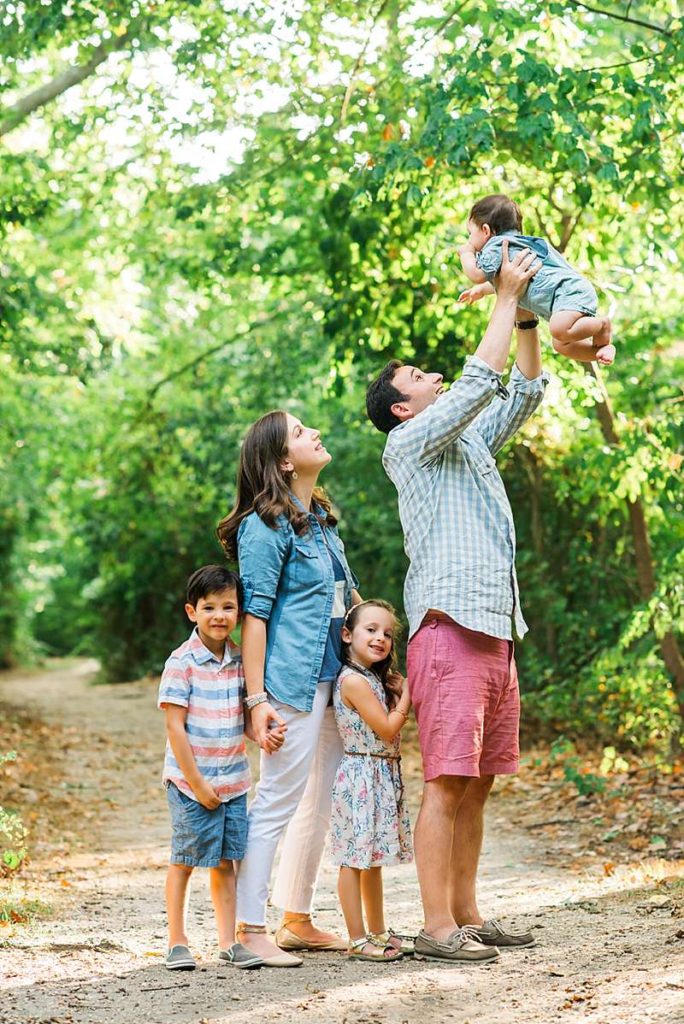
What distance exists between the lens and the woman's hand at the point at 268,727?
404 centimetres

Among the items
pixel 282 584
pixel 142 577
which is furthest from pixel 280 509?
pixel 142 577

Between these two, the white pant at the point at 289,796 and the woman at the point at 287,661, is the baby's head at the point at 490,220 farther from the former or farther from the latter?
the white pant at the point at 289,796

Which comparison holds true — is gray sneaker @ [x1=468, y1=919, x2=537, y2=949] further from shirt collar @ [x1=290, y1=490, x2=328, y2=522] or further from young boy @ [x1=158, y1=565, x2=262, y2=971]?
shirt collar @ [x1=290, y1=490, x2=328, y2=522]

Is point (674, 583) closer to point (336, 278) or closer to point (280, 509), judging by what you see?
point (336, 278)

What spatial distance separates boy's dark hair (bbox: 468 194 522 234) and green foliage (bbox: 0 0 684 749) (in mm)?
1478

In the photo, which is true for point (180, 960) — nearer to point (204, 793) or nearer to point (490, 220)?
point (204, 793)

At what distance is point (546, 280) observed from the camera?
3943mm

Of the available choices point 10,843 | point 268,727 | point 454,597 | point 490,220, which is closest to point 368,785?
point 268,727

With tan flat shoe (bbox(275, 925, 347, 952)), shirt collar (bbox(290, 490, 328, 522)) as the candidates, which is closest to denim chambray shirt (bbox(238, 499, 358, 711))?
shirt collar (bbox(290, 490, 328, 522))

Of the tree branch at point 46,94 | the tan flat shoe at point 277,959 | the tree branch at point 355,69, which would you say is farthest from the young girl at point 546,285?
the tree branch at point 46,94

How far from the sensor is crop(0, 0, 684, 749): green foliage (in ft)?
20.6

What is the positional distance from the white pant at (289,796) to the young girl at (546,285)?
4.75 ft

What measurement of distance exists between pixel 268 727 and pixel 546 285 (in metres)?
1.69

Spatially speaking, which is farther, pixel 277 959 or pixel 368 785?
pixel 368 785
